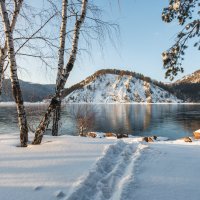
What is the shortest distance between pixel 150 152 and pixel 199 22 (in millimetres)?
6575

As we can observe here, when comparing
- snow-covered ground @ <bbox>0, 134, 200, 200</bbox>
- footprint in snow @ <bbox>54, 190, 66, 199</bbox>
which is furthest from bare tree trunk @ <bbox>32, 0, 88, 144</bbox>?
footprint in snow @ <bbox>54, 190, 66, 199</bbox>

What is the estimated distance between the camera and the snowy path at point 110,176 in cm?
524

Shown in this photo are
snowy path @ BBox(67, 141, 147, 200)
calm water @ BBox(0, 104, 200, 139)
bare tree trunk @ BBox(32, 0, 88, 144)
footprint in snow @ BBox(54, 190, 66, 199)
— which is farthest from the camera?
calm water @ BBox(0, 104, 200, 139)

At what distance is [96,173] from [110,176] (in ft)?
1.10

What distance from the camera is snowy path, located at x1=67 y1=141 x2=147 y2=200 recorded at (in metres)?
5.24

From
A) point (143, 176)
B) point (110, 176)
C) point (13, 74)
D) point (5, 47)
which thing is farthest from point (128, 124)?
point (110, 176)

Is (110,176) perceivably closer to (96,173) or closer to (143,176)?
(96,173)

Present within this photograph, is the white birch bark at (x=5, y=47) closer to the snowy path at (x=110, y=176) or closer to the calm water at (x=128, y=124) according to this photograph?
the snowy path at (x=110, y=176)

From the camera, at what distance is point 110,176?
6281mm

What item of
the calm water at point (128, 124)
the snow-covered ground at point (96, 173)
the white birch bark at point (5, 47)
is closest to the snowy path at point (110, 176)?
the snow-covered ground at point (96, 173)

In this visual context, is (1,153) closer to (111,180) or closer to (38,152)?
(38,152)

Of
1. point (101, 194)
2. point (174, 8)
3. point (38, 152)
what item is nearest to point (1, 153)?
point (38, 152)

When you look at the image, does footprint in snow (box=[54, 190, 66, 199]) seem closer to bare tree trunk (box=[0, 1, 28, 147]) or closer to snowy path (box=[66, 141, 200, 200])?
snowy path (box=[66, 141, 200, 200])

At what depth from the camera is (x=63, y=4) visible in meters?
9.34
